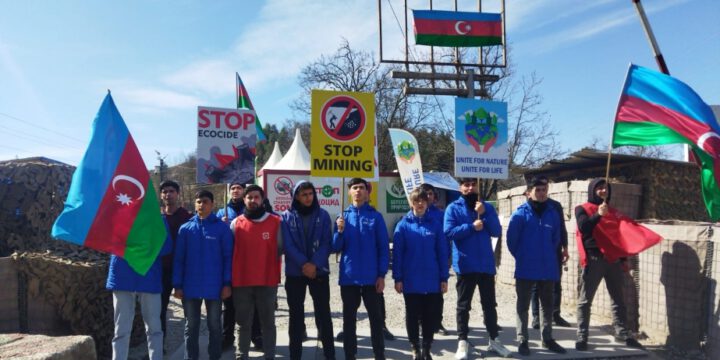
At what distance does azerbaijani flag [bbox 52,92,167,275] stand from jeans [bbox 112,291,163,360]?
0.39 meters

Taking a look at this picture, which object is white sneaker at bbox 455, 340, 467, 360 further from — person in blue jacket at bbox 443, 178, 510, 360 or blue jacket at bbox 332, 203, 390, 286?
blue jacket at bbox 332, 203, 390, 286

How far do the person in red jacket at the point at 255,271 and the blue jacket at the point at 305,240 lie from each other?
13 cm

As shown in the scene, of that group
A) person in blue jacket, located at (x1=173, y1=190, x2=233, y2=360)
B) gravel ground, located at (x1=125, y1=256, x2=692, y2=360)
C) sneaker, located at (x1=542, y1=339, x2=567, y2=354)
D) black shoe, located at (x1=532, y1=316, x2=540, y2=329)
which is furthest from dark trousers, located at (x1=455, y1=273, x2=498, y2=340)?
person in blue jacket, located at (x1=173, y1=190, x2=233, y2=360)

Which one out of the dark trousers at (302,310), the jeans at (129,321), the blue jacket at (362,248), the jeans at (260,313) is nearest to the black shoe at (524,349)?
the blue jacket at (362,248)

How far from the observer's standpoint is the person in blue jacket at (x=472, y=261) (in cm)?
523

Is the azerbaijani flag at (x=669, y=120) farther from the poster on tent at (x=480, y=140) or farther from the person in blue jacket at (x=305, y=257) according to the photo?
the person in blue jacket at (x=305, y=257)

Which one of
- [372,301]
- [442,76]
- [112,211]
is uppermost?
[442,76]

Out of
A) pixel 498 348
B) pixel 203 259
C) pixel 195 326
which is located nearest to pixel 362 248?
pixel 203 259

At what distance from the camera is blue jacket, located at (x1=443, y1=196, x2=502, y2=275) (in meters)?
5.26

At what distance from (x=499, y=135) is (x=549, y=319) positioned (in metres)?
2.51

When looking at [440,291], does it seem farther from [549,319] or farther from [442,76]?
[442,76]

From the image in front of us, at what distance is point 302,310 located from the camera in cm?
493

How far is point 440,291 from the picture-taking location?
4.95 metres

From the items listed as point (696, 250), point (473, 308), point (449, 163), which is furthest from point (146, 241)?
point (449, 163)
